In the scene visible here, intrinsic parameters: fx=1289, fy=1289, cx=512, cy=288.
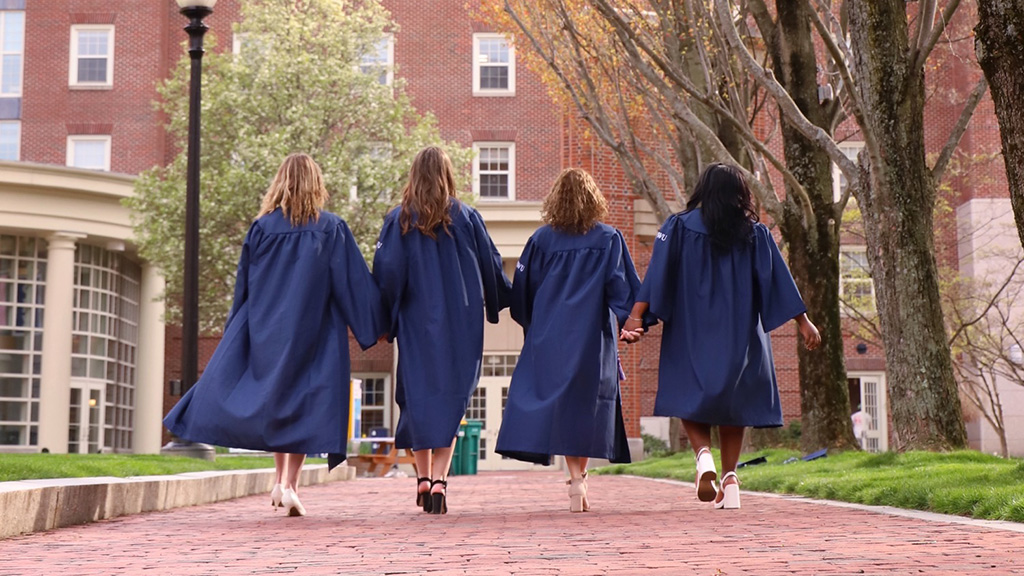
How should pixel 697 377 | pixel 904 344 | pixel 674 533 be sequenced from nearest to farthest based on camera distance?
pixel 674 533 < pixel 697 377 < pixel 904 344

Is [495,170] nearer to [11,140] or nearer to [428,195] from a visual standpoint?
[11,140]

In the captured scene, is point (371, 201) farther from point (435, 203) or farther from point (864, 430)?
point (435, 203)

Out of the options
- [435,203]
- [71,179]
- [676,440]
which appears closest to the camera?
[435,203]

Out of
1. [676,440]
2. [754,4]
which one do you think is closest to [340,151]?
[676,440]

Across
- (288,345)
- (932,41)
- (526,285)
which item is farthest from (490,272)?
(932,41)

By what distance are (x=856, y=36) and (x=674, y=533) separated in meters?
6.47

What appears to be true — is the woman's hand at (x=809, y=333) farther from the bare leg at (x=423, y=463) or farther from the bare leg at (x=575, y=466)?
the bare leg at (x=423, y=463)

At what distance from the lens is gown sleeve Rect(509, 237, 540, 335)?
821 centimetres

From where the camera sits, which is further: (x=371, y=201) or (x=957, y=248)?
(x=957, y=248)

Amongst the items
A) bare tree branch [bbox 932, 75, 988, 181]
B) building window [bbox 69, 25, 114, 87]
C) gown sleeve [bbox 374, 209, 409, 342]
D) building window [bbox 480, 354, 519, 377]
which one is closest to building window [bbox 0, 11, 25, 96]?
building window [bbox 69, 25, 114, 87]

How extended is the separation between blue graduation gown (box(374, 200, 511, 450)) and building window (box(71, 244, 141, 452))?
22259mm

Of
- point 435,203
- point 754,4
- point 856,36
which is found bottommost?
point 435,203

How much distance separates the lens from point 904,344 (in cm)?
1070

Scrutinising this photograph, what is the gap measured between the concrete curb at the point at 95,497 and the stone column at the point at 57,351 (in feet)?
58.9
